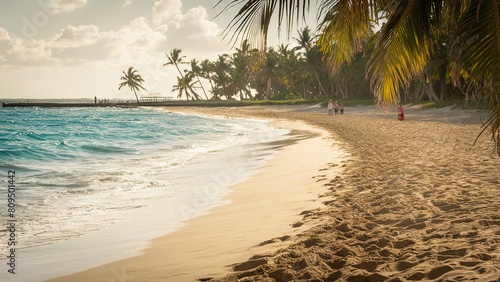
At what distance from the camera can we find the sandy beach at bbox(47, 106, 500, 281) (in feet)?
11.3

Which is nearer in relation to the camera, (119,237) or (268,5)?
(268,5)

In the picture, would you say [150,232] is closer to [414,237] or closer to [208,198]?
[208,198]

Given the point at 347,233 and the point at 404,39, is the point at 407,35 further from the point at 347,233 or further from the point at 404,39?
the point at 347,233

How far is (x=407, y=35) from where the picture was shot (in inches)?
185

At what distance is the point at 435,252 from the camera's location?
→ 3604mm

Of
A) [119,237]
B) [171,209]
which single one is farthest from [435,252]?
[171,209]

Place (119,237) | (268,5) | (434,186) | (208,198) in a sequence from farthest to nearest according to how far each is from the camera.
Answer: (208,198) → (434,186) → (119,237) → (268,5)

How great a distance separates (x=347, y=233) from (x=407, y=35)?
2081 mm

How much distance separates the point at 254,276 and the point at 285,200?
3.16m

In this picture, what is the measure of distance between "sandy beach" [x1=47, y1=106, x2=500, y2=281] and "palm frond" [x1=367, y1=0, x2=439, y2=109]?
4.51 feet

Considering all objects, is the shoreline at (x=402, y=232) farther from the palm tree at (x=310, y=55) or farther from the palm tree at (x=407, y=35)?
the palm tree at (x=310, y=55)

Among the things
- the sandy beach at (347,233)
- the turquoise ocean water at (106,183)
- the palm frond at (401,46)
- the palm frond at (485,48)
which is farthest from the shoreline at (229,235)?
the palm frond at (485,48)

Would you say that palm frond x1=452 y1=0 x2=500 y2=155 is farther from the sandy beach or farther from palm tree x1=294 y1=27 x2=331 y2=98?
palm tree x1=294 y1=27 x2=331 y2=98

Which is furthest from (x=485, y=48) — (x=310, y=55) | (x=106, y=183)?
(x=310, y=55)
